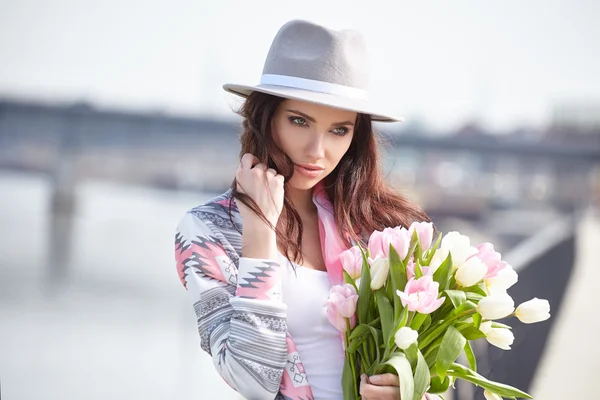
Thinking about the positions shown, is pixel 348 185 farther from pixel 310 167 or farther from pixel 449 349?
pixel 449 349

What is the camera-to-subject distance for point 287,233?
1806mm

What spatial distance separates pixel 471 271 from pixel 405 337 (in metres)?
0.20

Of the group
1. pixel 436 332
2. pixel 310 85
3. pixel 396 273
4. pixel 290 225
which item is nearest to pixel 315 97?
pixel 310 85

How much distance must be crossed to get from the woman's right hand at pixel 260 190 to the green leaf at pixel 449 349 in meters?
0.40

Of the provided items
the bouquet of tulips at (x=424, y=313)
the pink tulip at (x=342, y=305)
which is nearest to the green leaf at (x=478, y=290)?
the bouquet of tulips at (x=424, y=313)

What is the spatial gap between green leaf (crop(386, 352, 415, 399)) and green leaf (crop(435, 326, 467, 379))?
7 cm

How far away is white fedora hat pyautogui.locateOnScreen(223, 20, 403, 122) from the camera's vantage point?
1710mm

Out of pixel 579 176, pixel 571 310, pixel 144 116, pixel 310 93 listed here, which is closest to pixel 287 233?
pixel 310 93

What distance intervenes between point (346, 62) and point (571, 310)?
16.5 feet

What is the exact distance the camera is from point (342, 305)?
4.81ft

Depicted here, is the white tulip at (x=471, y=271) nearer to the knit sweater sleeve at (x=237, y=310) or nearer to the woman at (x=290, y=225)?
the woman at (x=290, y=225)

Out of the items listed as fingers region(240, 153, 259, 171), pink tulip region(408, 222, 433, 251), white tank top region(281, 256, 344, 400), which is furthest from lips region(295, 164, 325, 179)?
pink tulip region(408, 222, 433, 251)

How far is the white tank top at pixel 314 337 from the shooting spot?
1.65 meters

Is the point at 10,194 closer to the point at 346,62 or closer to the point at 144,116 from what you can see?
the point at 144,116
